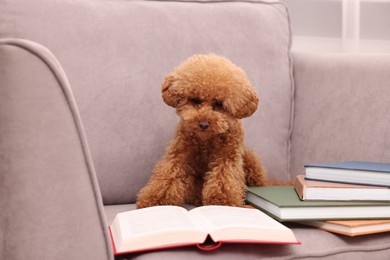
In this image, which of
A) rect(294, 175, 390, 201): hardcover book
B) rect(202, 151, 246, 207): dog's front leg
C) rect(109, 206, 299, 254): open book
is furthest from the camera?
rect(202, 151, 246, 207): dog's front leg

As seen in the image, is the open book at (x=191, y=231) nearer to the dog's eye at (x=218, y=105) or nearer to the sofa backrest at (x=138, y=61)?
the dog's eye at (x=218, y=105)

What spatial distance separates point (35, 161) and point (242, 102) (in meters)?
0.55

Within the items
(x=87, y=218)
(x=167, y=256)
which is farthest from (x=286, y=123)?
(x=87, y=218)

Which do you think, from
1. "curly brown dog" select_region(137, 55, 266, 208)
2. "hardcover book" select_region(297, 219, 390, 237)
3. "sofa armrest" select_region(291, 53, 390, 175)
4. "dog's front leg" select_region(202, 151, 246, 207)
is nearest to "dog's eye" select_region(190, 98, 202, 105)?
"curly brown dog" select_region(137, 55, 266, 208)

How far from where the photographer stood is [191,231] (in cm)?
91

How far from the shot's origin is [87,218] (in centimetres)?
83

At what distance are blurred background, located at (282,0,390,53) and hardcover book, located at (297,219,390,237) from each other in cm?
116

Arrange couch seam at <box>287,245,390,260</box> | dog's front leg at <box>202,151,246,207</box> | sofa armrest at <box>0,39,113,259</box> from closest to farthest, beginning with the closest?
sofa armrest at <box>0,39,113,259</box> → couch seam at <box>287,245,390,260</box> → dog's front leg at <box>202,151,246,207</box>

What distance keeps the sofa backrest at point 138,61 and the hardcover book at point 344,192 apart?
0.41m

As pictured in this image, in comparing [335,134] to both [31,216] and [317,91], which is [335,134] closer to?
[317,91]

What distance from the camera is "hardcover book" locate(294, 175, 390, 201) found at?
1.13 meters

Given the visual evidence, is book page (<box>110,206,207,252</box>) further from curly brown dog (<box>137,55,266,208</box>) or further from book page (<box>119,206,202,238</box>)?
curly brown dog (<box>137,55,266,208</box>)

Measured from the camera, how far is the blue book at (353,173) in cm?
114

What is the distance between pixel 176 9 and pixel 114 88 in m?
0.33
